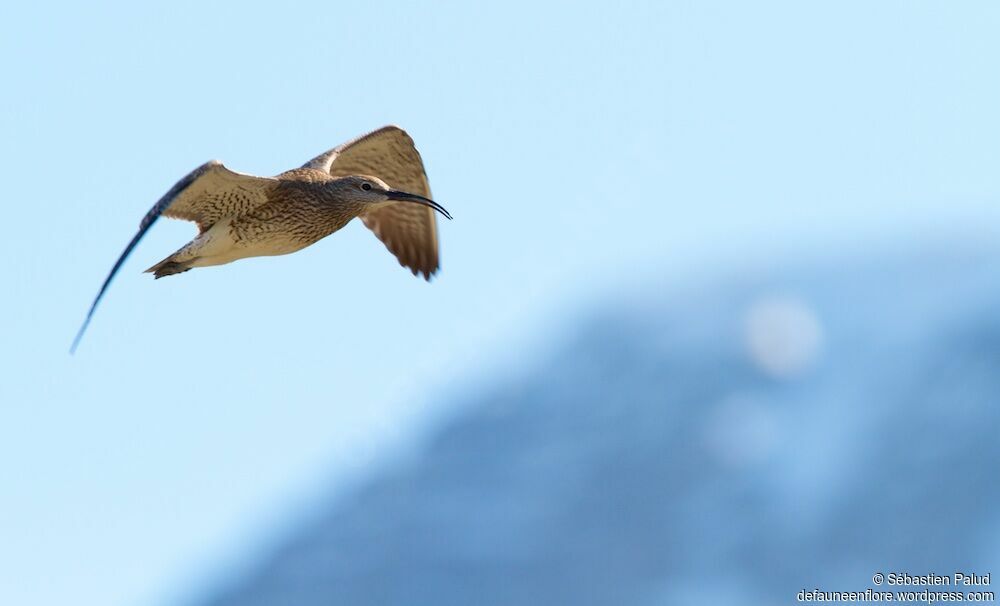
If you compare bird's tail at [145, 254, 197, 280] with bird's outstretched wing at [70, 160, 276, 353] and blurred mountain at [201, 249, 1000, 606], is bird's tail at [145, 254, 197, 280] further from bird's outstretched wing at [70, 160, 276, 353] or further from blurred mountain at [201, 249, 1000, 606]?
blurred mountain at [201, 249, 1000, 606]

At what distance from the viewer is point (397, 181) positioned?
63.9ft

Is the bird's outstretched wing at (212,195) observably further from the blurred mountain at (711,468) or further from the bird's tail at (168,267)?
the blurred mountain at (711,468)

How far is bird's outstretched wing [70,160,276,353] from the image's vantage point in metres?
15.1

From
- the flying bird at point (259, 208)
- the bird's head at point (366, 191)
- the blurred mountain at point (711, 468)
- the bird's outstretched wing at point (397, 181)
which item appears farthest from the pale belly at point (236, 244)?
the blurred mountain at point (711, 468)

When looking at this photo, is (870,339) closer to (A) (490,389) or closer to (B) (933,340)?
(B) (933,340)

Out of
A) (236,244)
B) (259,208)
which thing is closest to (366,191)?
(259,208)

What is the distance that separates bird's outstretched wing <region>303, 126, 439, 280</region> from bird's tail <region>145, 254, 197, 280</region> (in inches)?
88.0

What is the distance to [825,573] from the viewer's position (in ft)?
515

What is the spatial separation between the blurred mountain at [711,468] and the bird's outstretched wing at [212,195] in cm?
13446

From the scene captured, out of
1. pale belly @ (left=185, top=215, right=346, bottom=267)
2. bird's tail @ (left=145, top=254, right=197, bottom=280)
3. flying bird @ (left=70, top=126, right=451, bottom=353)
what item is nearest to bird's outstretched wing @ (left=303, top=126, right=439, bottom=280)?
flying bird @ (left=70, top=126, right=451, bottom=353)

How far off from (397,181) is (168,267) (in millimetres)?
3889

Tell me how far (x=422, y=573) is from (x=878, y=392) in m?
47.3

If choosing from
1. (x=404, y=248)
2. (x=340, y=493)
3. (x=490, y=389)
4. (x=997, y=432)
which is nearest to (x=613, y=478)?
(x=490, y=389)

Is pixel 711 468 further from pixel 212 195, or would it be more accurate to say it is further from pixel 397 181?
pixel 212 195
